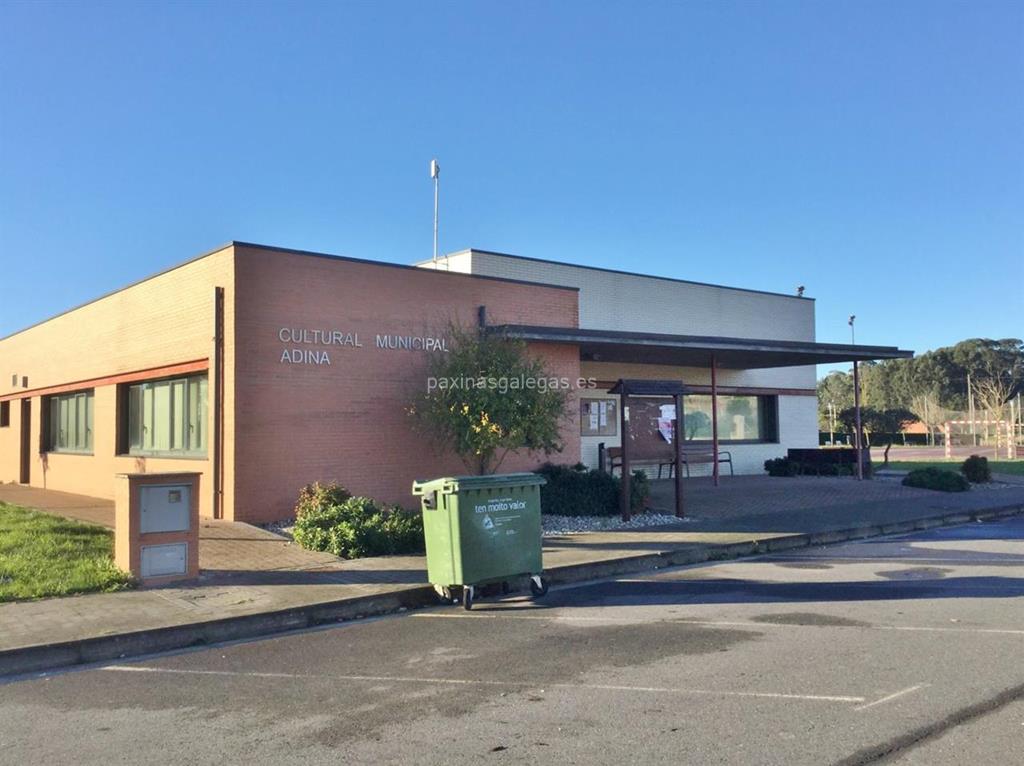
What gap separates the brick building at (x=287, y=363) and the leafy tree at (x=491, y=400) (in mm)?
1423

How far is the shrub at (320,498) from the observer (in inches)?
485

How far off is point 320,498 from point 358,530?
1.57m

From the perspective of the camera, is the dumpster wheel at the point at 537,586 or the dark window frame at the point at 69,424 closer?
the dumpster wheel at the point at 537,586

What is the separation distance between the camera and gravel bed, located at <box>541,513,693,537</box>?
13.7m

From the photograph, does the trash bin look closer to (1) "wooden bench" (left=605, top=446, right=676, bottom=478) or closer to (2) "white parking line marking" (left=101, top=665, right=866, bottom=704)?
(2) "white parking line marking" (left=101, top=665, right=866, bottom=704)

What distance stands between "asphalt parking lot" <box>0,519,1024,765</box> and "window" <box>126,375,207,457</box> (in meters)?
8.05

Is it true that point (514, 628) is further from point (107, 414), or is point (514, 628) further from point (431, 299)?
point (107, 414)

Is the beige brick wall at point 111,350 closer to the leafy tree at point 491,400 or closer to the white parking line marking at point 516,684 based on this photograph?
the leafy tree at point 491,400

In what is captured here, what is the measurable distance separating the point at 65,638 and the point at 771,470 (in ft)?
71.8

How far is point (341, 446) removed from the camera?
14.6 m

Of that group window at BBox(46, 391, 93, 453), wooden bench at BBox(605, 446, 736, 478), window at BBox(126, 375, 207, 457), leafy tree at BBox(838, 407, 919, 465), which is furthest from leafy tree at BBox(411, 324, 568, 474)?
leafy tree at BBox(838, 407, 919, 465)

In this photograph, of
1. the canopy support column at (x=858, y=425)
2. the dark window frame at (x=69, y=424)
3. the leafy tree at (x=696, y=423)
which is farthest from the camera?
the leafy tree at (x=696, y=423)

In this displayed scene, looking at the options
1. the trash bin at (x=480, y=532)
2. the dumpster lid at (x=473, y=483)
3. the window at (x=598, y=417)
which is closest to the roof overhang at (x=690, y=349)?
the window at (x=598, y=417)

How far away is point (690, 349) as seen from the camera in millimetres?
18359
